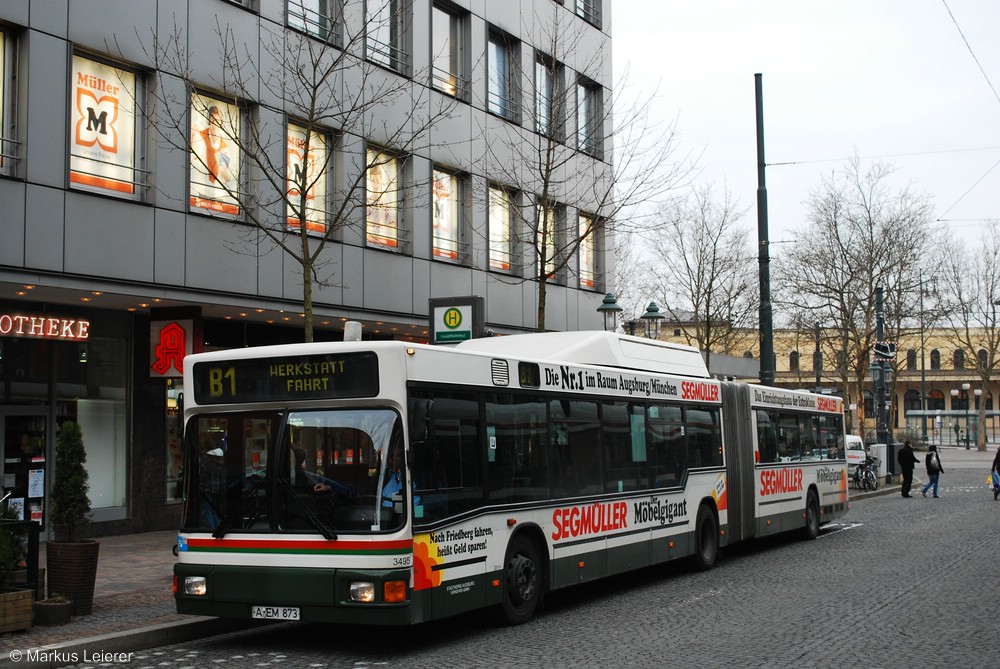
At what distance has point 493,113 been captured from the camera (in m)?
26.3

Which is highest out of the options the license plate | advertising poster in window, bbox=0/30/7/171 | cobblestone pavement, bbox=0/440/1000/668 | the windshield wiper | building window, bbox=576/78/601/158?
building window, bbox=576/78/601/158

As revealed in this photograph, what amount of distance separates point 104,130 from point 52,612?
369 inches

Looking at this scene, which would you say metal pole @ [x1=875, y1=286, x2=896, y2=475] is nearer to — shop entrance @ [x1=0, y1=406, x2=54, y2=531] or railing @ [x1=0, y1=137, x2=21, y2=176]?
shop entrance @ [x1=0, y1=406, x2=54, y2=531]

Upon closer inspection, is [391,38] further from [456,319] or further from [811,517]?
[811,517]

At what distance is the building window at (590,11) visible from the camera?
3108 cm

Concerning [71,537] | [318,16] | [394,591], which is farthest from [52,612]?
[318,16]

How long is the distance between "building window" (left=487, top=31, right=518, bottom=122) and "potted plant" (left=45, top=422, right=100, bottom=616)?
1734cm

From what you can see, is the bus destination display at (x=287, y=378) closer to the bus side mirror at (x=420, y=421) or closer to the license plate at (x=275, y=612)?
the bus side mirror at (x=420, y=421)

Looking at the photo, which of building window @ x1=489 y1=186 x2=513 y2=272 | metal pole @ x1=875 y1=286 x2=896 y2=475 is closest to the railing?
building window @ x1=489 y1=186 x2=513 y2=272

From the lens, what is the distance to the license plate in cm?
925

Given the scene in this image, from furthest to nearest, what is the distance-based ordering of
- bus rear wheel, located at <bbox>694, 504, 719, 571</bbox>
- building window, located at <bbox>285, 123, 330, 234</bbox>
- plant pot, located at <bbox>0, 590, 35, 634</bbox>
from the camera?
1. building window, located at <bbox>285, 123, 330, 234</bbox>
2. bus rear wheel, located at <bbox>694, 504, 719, 571</bbox>
3. plant pot, located at <bbox>0, 590, 35, 634</bbox>

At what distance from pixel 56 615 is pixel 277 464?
107 inches

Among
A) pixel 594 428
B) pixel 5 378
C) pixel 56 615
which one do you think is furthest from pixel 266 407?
pixel 5 378

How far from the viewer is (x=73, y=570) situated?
34.7ft
